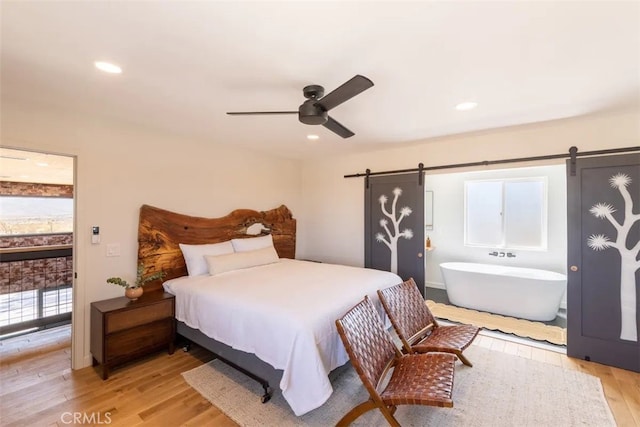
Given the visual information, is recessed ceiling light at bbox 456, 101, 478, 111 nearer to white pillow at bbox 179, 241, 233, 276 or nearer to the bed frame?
the bed frame

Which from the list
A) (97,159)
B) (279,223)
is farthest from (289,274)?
(97,159)

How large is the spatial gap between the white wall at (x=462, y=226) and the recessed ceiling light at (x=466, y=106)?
6.91ft

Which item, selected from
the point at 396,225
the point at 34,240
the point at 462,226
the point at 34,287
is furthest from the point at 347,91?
the point at 34,240

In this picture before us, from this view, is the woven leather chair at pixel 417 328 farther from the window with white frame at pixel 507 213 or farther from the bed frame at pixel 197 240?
the window with white frame at pixel 507 213

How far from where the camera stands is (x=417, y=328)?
2.66 m

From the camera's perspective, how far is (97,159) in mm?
2812

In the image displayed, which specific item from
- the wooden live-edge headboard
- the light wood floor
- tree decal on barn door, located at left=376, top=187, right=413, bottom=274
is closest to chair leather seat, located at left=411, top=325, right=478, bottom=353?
the light wood floor

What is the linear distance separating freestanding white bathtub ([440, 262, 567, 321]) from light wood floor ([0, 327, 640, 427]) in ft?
3.10

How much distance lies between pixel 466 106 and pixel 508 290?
2817 millimetres

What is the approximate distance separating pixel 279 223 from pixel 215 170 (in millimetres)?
1424

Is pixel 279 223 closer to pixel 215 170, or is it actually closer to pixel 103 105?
pixel 215 170

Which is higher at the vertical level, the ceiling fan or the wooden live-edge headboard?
the ceiling fan

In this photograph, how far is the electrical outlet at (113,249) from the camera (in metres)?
2.90

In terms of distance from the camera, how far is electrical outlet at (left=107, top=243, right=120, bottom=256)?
2.90m
